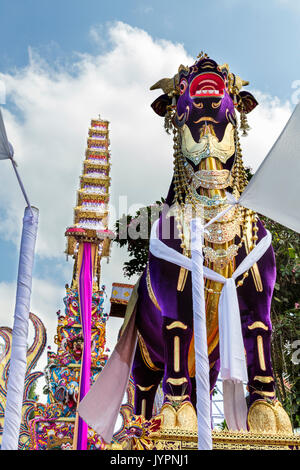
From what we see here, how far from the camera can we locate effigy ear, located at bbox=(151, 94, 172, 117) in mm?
5217

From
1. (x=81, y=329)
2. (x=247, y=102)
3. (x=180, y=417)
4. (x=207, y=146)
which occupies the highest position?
(x=247, y=102)

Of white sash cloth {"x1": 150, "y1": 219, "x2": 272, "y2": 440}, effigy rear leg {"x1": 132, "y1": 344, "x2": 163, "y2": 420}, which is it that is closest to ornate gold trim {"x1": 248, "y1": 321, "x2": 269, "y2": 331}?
white sash cloth {"x1": 150, "y1": 219, "x2": 272, "y2": 440}

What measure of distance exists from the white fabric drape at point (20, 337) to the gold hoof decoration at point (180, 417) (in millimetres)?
1359

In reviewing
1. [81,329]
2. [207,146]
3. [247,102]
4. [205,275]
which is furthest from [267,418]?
[247,102]

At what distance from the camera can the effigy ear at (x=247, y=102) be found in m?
5.19

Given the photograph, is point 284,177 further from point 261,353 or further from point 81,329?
point 81,329

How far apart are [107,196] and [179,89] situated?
7.20 ft

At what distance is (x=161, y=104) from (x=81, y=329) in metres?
2.65

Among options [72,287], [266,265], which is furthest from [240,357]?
[72,287]

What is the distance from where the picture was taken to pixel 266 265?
4324 mm

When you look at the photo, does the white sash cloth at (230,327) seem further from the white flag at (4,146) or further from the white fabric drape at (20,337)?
the white flag at (4,146)

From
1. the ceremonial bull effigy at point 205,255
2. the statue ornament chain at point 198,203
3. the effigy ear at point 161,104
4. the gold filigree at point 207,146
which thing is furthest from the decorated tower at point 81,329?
the gold filigree at point 207,146

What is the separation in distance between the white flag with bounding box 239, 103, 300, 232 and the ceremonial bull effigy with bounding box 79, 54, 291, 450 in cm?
66

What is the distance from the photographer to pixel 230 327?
12.3 ft
